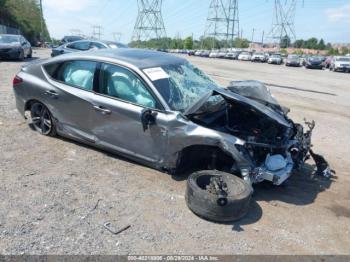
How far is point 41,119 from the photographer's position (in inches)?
242

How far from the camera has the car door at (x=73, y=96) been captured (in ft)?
17.3

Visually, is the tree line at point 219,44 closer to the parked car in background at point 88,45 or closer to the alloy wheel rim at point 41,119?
the parked car in background at point 88,45

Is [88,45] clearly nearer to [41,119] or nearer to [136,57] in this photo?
[41,119]

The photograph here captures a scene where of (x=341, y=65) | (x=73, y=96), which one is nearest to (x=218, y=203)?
(x=73, y=96)

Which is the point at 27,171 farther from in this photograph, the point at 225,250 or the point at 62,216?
the point at 225,250

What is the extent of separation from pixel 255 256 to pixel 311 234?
801mm

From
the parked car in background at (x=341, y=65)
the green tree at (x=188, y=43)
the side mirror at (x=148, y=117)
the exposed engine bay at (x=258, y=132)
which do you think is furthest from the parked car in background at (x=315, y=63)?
the green tree at (x=188, y=43)

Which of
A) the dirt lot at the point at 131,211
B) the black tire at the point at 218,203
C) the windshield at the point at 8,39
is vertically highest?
the windshield at the point at 8,39

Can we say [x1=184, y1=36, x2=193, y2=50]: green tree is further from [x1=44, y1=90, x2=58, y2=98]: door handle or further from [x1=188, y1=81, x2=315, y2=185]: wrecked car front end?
[x1=188, y1=81, x2=315, y2=185]: wrecked car front end

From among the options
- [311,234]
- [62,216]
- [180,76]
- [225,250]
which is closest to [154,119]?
[180,76]

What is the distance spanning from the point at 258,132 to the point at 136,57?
6.91 feet

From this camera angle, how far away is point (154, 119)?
14.9ft

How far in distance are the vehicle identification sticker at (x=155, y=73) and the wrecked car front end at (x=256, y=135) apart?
76 centimetres

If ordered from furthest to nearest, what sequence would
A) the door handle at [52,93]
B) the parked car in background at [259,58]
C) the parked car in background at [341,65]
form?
the parked car in background at [259,58], the parked car in background at [341,65], the door handle at [52,93]
